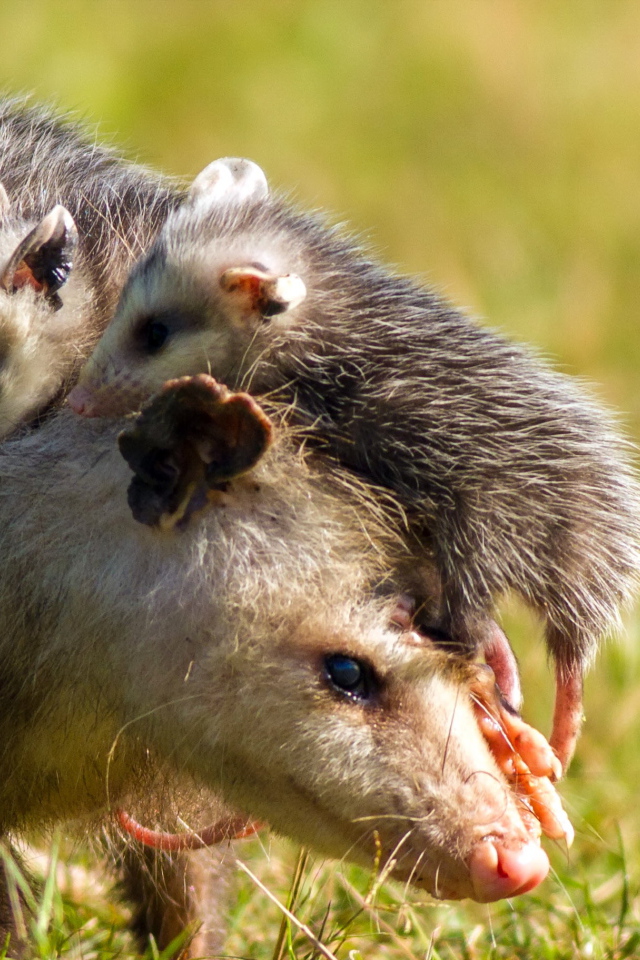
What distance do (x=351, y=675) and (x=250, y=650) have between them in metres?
0.19

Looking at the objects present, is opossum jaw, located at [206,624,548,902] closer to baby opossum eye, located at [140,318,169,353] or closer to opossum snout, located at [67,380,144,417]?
opossum snout, located at [67,380,144,417]

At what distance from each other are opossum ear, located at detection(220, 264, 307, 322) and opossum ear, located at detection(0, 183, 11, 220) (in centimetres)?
60

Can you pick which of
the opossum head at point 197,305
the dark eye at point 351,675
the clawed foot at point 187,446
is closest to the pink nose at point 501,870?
the dark eye at point 351,675

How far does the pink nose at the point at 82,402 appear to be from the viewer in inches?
120

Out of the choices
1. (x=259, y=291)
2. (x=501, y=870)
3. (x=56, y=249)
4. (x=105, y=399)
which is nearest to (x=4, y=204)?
(x=56, y=249)

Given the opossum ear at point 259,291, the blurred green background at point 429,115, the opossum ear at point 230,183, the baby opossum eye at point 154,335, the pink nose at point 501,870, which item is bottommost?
the pink nose at point 501,870

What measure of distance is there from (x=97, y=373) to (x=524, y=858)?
1257 mm

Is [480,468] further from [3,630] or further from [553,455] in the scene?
[3,630]

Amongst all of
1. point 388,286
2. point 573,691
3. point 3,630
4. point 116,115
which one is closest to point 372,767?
point 573,691

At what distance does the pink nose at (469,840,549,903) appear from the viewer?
8.66 feet

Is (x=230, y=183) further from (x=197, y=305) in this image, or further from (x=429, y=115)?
(x=429, y=115)

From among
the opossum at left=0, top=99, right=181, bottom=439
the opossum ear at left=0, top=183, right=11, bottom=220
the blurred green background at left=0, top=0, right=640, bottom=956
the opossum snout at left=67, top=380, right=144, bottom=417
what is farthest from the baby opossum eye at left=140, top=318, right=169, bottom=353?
the blurred green background at left=0, top=0, right=640, bottom=956

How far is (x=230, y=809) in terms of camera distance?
303cm

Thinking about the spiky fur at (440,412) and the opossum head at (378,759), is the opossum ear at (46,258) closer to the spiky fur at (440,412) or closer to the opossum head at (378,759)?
the spiky fur at (440,412)
